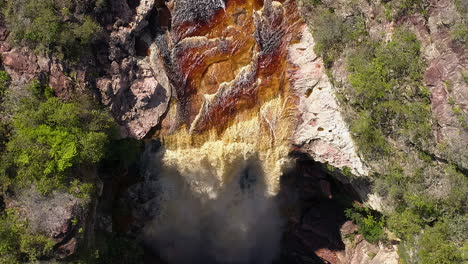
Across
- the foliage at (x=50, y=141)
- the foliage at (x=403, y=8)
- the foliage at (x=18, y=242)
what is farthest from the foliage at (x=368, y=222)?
the foliage at (x=18, y=242)

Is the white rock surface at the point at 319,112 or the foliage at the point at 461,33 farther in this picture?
the white rock surface at the point at 319,112

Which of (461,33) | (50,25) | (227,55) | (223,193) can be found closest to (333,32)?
(461,33)

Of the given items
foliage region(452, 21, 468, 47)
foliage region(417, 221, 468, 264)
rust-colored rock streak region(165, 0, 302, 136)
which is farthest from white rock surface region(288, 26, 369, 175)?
foliage region(452, 21, 468, 47)

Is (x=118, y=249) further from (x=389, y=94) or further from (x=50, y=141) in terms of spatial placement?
(x=389, y=94)

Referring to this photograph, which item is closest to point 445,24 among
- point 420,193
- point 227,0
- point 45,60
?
point 420,193

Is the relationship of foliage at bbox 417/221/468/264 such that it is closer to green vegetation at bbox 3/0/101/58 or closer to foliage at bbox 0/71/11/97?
green vegetation at bbox 3/0/101/58

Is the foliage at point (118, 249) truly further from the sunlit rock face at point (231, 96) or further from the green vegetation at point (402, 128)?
the green vegetation at point (402, 128)

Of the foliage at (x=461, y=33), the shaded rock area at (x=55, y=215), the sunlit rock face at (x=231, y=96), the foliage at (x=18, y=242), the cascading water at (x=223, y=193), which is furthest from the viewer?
the cascading water at (x=223, y=193)
